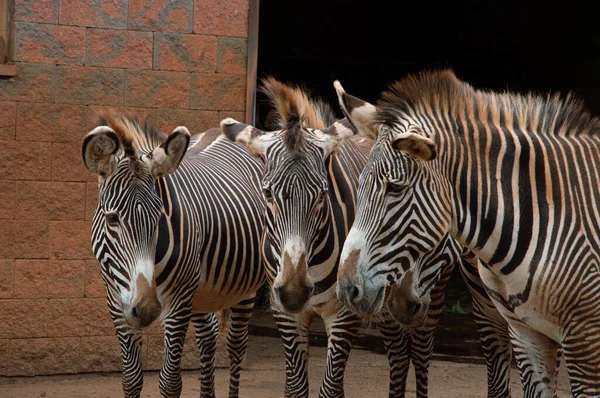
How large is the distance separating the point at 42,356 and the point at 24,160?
166 cm

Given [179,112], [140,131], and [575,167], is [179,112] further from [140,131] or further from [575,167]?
[575,167]

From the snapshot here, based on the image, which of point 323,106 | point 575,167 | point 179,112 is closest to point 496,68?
point 179,112

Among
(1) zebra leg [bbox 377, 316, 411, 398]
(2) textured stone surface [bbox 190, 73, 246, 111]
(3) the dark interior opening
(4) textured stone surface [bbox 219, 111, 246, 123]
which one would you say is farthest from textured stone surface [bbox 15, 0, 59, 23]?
(3) the dark interior opening

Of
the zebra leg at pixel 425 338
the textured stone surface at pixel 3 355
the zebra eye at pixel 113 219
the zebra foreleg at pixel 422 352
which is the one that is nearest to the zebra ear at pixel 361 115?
the zebra eye at pixel 113 219

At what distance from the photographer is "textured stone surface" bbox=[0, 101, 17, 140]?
7324mm

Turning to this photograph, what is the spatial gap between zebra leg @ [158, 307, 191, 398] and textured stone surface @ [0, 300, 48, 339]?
2134 mm

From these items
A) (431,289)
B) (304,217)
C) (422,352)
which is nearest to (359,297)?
(304,217)

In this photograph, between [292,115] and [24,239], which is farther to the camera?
[24,239]

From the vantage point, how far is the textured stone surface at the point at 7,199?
7.34 meters

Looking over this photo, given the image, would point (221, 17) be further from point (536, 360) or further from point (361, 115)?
point (536, 360)

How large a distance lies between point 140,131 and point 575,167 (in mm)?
2881

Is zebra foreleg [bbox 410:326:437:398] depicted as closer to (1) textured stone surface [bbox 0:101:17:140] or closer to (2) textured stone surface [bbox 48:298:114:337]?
(2) textured stone surface [bbox 48:298:114:337]

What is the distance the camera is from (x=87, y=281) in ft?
25.0

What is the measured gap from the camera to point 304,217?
4926mm
